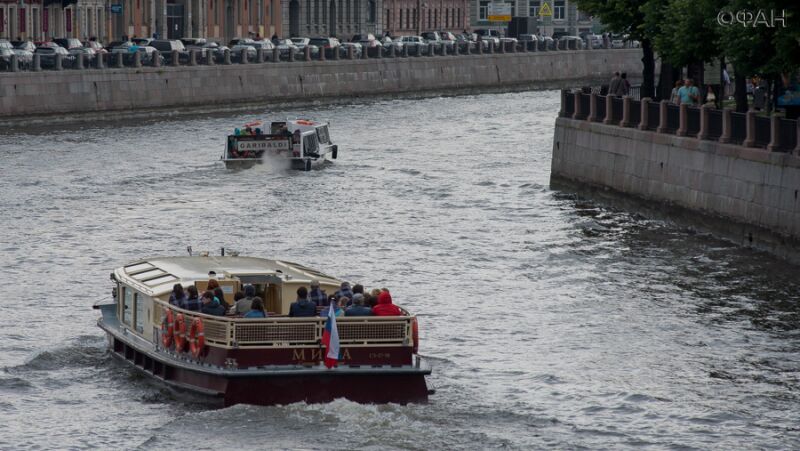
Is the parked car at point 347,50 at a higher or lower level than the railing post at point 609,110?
lower

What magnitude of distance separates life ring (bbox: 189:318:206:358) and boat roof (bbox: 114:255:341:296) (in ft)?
5.22

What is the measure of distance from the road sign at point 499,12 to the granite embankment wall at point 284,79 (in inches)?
1724

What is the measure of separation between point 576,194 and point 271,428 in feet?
87.6

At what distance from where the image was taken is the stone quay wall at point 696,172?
119 ft

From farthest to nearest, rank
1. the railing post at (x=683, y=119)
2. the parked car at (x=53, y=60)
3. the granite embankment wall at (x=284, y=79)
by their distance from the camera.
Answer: the parked car at (x=53, y=60) < the granite embankment wall at (x=284, y=79) < the railing post at (x=683, y=119)

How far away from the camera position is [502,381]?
2681 cm

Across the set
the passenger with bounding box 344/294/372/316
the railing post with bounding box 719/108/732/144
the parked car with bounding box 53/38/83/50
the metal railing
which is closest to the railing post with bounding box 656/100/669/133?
the metal railing

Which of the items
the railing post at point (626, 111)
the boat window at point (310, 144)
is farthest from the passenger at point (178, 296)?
the boat window at point (310, 144)

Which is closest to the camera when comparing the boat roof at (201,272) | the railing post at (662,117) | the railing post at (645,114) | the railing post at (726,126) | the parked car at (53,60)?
the boat roof at (201,272)

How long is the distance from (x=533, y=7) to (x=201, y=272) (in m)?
144

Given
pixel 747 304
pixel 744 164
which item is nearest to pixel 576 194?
pixel 744 164

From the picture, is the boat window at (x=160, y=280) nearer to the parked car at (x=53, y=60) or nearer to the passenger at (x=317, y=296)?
the passenger at (x=317, y=296)

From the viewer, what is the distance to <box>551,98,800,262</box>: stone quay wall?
3641 centimetres

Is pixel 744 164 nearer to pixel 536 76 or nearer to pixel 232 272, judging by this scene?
pixel 232 272
